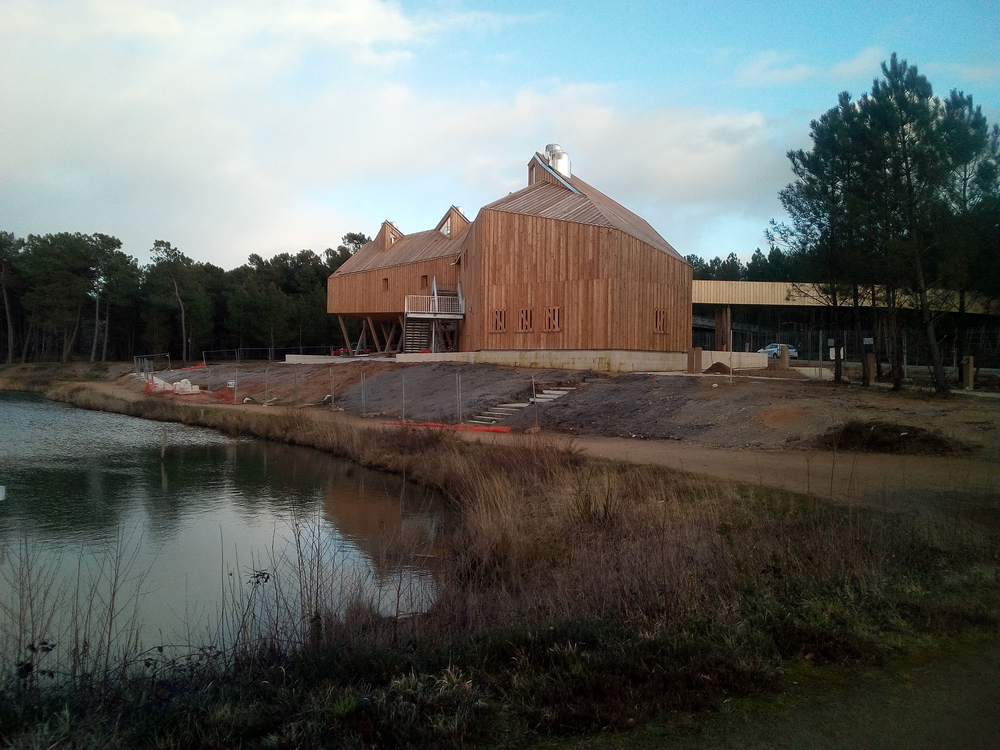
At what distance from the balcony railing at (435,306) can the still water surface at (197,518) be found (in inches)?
739

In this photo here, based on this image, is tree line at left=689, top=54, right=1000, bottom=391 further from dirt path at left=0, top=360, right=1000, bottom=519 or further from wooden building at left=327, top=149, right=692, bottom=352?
wooden building at left=327, top=149, right=692, bottom=352

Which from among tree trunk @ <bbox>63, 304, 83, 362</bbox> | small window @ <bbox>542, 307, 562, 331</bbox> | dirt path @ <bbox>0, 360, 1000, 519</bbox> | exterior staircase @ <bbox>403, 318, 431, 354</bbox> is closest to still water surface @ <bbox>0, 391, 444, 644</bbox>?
dirt path @ <bbox>0, 360, 1000, 519</bbox>

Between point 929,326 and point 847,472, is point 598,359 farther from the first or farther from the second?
point 847,472

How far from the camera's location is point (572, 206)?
1449 inches

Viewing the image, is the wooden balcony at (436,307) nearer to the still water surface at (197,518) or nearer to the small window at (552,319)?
the small window at (552,319)

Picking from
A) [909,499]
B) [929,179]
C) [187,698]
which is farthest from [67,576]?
[929,179]

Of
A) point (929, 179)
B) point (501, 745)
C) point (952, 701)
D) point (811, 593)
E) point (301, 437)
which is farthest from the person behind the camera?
point (301, 437)

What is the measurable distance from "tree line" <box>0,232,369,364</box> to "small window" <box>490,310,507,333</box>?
36551mm

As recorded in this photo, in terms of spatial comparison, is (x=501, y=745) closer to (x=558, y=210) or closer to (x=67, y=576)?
(x=67, y=576)

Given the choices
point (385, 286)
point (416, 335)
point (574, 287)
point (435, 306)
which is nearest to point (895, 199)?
point (574, 287)

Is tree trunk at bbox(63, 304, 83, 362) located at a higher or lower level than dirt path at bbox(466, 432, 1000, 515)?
higher

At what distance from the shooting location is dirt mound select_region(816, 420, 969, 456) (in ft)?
50.3

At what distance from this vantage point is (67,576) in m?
9.71

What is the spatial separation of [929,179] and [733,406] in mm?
8128
